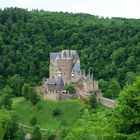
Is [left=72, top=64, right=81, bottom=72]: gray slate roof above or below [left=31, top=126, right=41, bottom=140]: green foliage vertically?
above

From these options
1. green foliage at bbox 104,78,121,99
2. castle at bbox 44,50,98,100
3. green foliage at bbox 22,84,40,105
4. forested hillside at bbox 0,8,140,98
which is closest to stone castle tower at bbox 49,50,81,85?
castle at bbox 44,50,98,100

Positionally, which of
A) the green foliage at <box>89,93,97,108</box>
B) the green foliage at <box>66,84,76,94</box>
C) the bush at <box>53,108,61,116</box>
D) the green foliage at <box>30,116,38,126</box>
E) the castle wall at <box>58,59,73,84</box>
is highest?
the castle wall at <box>58,59,73,84</box>

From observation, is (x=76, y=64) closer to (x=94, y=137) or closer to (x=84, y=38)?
(x=84, y=38)

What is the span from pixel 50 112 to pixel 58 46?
5742 centimetres

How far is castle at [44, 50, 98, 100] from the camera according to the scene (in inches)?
3516

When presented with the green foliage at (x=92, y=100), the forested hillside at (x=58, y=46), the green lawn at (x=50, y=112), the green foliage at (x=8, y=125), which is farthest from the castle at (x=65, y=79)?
the green foliage at (x=8, y=125)

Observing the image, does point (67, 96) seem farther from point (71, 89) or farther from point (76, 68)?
point (76, 68)

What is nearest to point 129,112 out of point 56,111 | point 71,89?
point 56,111

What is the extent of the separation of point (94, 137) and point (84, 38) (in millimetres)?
119622

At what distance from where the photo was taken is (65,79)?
93.1m

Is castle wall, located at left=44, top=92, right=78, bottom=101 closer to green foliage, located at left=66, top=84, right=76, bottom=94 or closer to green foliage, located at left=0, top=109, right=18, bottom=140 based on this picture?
green foliage, located at left=66, top=84, right=76, bottom=94

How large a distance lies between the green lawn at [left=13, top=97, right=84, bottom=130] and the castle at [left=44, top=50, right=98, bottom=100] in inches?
50.7

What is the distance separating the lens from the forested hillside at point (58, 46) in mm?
124812

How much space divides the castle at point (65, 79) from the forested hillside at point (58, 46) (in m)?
10.5
